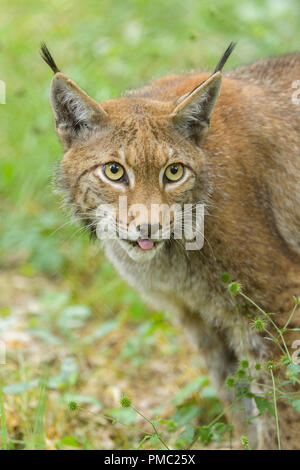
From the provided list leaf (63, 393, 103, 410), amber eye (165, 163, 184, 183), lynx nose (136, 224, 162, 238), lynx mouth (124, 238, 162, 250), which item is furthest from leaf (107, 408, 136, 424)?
amber eye (165, 163, 184, 183)

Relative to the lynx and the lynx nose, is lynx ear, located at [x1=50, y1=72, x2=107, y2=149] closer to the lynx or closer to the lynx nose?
the lynx

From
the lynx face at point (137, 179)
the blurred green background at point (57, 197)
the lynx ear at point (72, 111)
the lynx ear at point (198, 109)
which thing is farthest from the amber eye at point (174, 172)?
the blurred green background at point (57, 197)

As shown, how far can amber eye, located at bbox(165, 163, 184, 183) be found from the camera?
459 centimetres

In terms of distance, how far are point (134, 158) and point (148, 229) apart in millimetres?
529

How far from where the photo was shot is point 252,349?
5.09 meters

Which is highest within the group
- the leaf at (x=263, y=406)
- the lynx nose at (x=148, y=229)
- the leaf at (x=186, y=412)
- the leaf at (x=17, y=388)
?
the lynx nose at (x=148, y=229)

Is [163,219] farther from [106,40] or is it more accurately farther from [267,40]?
[106,40]

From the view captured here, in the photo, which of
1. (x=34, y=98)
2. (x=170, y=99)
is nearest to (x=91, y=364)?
(x=170, y=99)

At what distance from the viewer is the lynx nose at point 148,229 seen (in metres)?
4.26

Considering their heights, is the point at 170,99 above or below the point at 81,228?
above

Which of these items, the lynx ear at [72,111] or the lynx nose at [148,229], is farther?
the lynx ear at [72,111]

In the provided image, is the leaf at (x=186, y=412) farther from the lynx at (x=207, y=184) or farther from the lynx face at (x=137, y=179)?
the lynx face at (x=137, y=179)

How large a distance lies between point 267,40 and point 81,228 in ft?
15.5

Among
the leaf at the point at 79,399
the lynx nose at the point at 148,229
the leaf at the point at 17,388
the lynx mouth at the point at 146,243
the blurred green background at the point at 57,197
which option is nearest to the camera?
the lynx nose at the point at 148,229
